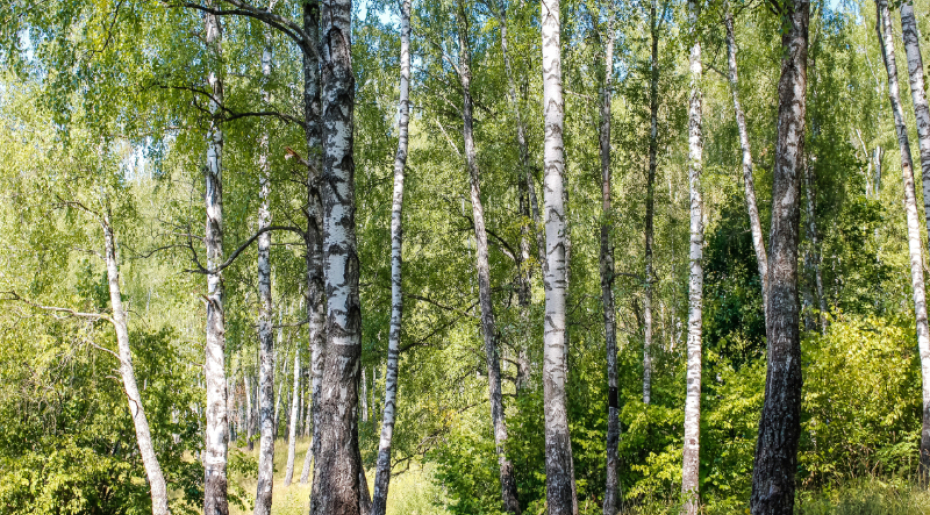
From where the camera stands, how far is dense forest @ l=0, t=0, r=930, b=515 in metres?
6.13

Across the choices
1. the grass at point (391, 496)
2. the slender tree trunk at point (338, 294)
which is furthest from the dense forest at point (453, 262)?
the grass at point (391, 496)

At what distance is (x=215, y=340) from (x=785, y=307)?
6.78 m

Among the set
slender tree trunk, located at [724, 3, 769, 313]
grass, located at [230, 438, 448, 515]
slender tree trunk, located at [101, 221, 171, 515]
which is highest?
slender tree trunk, located at [724, 3, 769, 313]

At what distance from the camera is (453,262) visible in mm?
15828

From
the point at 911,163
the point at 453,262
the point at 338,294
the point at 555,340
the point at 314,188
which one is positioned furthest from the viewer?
the point at 453,262

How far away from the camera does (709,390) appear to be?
13.1 metres

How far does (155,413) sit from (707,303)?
13.6 meters

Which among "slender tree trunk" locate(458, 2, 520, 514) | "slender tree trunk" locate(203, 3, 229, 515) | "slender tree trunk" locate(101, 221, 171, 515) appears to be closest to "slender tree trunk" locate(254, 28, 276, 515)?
"slender tree trunk" locate(101, 221, 171, 515)

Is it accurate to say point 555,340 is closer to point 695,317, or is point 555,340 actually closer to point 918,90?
point 695,317

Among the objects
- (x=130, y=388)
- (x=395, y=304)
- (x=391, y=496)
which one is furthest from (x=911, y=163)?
(x=391, y=496)

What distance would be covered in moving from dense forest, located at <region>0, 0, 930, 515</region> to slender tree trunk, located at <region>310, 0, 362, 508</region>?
0.02 metres

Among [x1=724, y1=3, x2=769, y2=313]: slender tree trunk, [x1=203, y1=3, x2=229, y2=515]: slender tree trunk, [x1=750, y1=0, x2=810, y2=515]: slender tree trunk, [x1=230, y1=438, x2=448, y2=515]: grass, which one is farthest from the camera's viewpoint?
[x1=230, y1=438, x2=448, y2=515]: grass

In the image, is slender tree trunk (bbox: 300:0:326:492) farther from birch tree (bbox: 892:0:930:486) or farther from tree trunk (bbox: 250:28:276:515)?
birch tree (bbox: 892:0:930:486)

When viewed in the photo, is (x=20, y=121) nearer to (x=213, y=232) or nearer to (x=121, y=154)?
(x=121, y=154)
